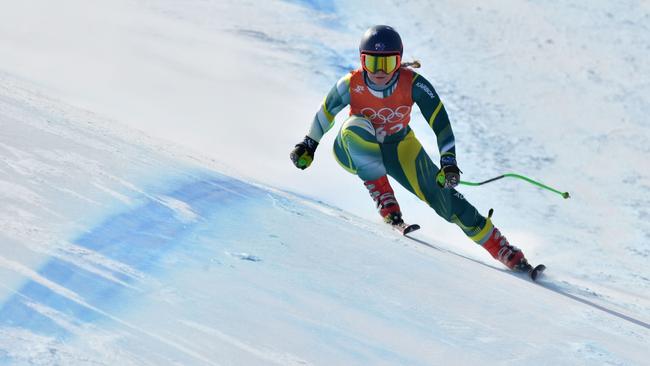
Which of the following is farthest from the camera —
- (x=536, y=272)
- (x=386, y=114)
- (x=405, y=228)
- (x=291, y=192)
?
(x=291, y=192)

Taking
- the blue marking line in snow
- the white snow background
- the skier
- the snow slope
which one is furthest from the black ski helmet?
the blue marking line in snow

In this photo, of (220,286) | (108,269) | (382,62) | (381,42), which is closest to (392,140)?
(382,62)

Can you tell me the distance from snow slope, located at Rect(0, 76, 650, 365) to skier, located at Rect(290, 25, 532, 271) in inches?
24.6

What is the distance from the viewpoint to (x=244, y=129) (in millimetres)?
7332

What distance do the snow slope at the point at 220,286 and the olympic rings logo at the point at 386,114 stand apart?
954mm

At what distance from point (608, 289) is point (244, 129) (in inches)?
136

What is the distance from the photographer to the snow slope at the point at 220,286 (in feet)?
7.38

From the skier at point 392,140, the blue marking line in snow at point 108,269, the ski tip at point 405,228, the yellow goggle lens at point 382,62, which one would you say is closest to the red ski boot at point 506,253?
the skier at point 392,140

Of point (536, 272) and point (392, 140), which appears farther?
point (392, 140)

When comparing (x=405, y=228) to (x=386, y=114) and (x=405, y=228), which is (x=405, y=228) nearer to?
(x=405, y=228)

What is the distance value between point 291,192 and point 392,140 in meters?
0.66

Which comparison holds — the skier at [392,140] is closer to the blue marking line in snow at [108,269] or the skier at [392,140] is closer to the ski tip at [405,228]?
the ski tip at [405,228]

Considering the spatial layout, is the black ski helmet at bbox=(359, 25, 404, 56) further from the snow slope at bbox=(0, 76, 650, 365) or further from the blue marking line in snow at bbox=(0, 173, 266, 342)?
the blue marking line in snow at bbox=(0, 173, 266, 342)

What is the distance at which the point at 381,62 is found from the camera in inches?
189
